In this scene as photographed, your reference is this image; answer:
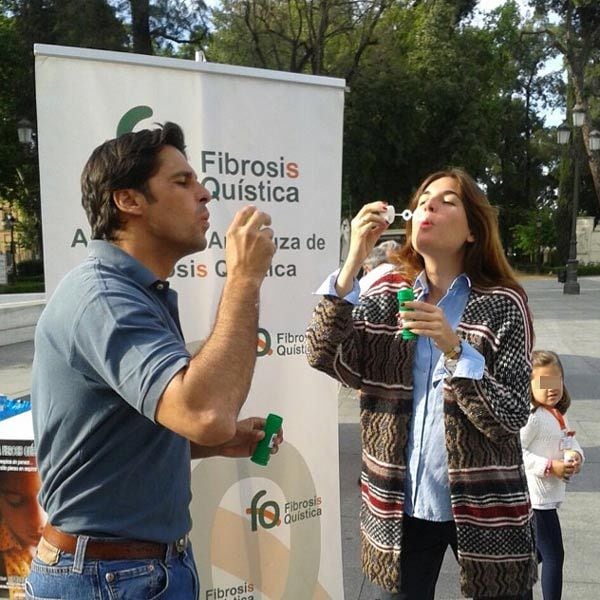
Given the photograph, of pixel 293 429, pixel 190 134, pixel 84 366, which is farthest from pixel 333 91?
pixel 84 366

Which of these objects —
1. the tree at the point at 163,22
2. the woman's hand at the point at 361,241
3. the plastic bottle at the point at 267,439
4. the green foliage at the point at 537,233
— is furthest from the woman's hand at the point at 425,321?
the green foliage at the point at 537,233

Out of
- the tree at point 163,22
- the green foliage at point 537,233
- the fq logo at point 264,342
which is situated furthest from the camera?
the green foliage at point 537,233

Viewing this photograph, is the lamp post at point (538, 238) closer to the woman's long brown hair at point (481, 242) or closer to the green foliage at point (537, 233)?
the green foliage at point (537, 233)

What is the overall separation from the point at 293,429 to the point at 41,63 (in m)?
1.60

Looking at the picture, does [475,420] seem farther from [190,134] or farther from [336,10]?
[336,10]

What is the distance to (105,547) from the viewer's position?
139 centimetres

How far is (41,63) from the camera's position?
2160mm

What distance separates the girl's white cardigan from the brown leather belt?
1.99 metres

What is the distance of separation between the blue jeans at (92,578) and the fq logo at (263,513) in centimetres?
119

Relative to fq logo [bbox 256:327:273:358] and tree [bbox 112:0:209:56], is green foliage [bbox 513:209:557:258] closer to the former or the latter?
tree [bbox 112:0:209:56]

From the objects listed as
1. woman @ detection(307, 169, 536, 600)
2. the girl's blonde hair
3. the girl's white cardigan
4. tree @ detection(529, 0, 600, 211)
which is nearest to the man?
woman @ detection(307, 169, 536, 600)

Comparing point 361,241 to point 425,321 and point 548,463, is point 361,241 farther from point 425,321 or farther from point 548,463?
point 548,463

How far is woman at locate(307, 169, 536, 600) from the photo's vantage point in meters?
1.91

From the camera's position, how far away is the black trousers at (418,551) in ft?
6.72
